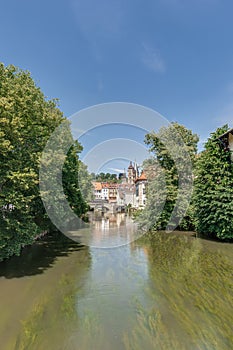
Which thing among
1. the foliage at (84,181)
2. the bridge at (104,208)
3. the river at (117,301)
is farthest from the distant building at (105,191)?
the river at (117,301)

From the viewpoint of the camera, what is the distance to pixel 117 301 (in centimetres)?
563

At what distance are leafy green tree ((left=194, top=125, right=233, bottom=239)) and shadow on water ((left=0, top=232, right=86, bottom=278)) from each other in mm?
7999

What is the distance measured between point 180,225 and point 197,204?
3876 mm

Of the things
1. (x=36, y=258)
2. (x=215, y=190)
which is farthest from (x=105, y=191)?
(x=36, y=258)

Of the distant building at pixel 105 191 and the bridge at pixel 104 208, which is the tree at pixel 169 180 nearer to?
the bridge at pixel 104 208

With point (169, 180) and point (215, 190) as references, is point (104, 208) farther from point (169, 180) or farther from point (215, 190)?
point (215, 190)

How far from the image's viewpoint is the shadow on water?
7811mm

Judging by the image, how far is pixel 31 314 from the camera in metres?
4.87

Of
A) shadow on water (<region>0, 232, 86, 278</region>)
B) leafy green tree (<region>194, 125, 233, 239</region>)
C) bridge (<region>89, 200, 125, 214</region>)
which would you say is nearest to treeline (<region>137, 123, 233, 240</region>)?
leafy green tree (<region>194, 125, 233, 239</region>)

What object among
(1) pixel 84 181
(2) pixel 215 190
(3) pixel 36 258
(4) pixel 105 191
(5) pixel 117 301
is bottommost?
(5) pixel 117 301

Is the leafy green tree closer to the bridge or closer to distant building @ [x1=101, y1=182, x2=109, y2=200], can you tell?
the bridge

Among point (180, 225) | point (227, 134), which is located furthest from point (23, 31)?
point (180, 225)

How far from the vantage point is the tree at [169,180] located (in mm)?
16719

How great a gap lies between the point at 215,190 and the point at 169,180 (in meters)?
4.73
